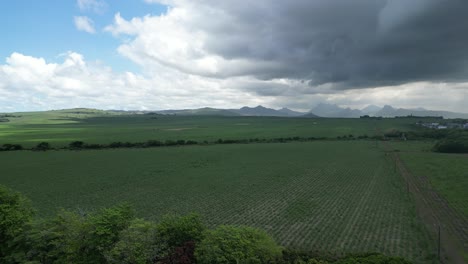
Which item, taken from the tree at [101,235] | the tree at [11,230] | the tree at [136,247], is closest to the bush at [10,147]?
the tree at [11,230]

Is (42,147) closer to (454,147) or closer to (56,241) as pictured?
(56,241)

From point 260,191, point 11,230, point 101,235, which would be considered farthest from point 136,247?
point 260,191

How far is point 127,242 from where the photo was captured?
1945 cm

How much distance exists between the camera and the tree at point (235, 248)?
57.5ft

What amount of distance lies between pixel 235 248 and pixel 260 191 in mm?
31530

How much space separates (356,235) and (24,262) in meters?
27.3

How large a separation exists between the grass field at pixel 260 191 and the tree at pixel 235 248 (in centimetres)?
962

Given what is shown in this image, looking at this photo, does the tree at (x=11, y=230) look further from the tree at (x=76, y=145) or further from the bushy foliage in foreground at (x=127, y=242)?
the tree at (x=76, y=145)

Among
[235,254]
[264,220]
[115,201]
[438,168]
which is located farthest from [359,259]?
[438,168]

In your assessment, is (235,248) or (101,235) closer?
(235,248)

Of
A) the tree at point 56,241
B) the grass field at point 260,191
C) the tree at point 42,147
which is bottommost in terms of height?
the grass field at point 260,191

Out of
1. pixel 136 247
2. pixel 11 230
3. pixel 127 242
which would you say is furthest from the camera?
pixel 11 230

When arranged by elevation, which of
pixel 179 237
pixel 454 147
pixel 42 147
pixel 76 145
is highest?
pixel 179 237

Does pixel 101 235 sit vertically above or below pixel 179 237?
above
